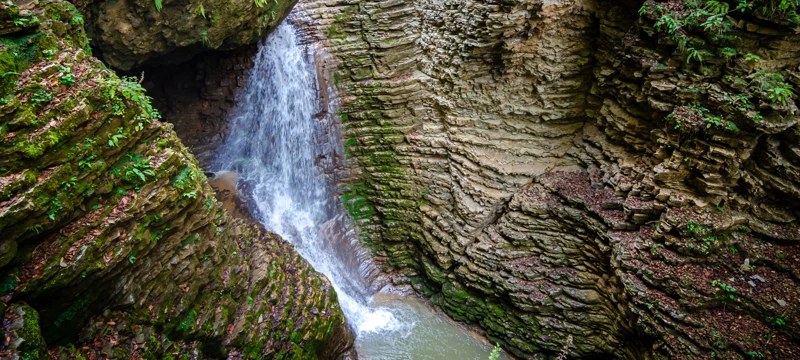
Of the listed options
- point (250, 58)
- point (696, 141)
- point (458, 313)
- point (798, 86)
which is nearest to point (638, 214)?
point (696, 141)

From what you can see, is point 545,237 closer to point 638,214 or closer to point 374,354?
point 638,214

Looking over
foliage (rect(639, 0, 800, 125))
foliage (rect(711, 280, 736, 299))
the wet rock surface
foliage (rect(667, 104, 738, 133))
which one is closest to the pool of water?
foliage (rect(711, 280, 736, 299))

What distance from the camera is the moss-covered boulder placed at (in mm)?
6668

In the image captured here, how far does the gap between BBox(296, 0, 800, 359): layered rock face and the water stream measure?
61cm

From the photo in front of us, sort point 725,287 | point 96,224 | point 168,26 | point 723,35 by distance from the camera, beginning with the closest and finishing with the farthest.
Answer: point 96,224 → point 723,35 → point 725,287 → point 168,26

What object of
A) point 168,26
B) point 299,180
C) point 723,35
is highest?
point 168,26

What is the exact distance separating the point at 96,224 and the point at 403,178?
22.4 ft

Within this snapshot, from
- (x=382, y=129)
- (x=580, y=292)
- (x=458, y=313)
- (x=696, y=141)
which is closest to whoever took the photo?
(x=696, y=141)

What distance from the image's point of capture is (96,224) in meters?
4.64

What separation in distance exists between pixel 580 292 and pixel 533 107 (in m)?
3.90

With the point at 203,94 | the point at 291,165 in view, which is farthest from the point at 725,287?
the point at 203,94

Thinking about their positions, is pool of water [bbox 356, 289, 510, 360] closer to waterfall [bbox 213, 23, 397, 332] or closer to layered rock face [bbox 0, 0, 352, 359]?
waterfall [bbox 213, 23, 397, 332]

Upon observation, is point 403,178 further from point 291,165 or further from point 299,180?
point 291,165

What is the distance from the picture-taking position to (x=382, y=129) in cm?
1042
